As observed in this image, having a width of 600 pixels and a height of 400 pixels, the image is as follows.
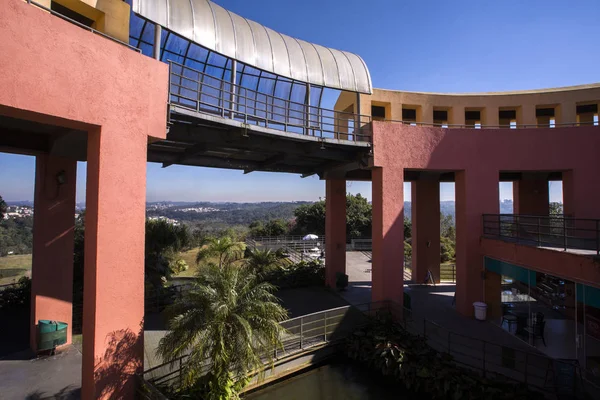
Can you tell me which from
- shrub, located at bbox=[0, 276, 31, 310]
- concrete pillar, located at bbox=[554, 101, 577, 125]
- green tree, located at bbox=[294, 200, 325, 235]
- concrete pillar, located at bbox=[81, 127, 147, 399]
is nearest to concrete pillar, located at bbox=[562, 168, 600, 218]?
concrete pillar, located at bbox=[554, 101, 577, 125]

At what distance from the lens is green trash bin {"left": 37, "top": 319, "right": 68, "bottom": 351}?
32.3ft

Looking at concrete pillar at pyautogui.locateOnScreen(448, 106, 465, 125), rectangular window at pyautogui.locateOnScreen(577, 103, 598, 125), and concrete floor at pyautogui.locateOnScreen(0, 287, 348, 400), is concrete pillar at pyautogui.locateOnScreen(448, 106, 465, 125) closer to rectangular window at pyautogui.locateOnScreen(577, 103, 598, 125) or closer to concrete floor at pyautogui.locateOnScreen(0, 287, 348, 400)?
rectangular window at pyautogui.locateOnScreen(577, 103, 598, 125)

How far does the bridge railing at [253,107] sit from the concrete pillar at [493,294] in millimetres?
7567

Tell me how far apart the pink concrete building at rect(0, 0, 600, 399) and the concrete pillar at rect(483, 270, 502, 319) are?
6 cm

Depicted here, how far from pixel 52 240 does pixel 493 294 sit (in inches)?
637

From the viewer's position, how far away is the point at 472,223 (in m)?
14.3

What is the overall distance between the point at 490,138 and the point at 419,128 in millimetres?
3033

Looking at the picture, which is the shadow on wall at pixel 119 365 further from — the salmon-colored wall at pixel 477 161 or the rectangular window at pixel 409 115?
the rectangular window at pixel 409 115

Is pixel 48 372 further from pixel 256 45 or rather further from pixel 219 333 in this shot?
pixel 256 45

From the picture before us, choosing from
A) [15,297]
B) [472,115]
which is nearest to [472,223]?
[472,115]

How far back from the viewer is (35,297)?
10375 mm

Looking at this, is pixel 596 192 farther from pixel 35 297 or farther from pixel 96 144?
pixel 35 297

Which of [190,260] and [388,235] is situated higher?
[388,235]

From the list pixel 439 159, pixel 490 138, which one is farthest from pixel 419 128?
pixel 490 138
